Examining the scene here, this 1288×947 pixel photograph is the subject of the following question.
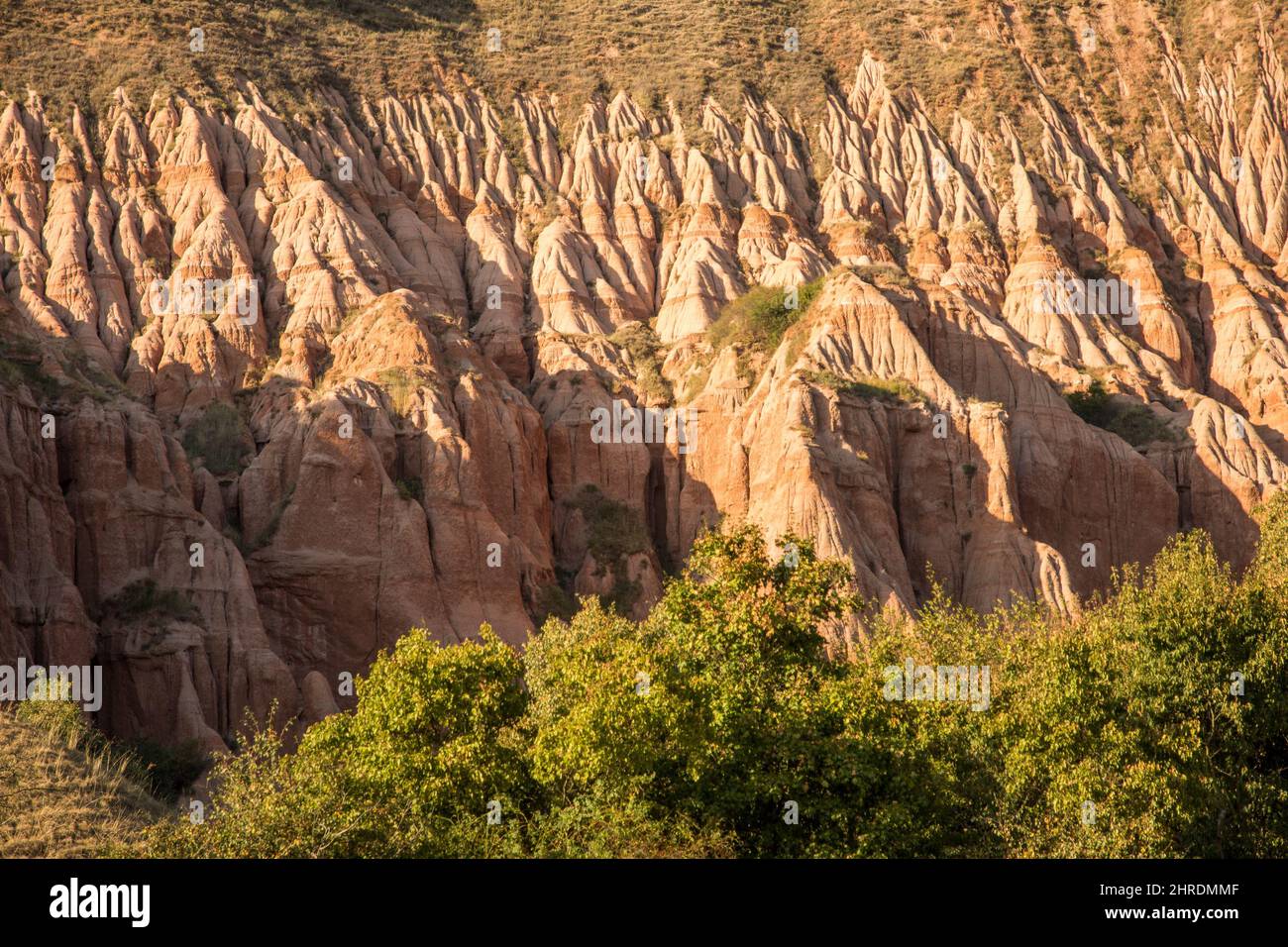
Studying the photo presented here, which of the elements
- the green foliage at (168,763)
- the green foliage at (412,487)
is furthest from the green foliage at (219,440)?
the green foliage at (168,763)

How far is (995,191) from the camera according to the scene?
97.1 meters

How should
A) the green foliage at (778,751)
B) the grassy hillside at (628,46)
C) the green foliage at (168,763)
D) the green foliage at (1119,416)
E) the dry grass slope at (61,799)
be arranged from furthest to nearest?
the grassy hillside at (628,46)
the green foliage at (1119,416)
the green foliage at (168,763)
the dry grass slope at (61,799)
the green foliage at (778,751)

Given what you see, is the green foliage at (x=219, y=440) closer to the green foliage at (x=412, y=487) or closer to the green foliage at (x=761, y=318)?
the green foliage at (x=412, y=487)

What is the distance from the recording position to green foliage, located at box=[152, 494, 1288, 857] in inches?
1177

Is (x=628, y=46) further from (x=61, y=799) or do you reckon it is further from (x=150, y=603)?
(x=61, y=799)

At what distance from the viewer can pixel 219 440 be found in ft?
213

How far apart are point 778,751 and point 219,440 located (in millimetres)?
39045

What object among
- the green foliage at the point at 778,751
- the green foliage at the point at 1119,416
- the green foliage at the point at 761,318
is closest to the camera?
the green foliage at the point at 778,751

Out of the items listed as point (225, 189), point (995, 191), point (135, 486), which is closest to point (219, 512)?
point (135, 486)

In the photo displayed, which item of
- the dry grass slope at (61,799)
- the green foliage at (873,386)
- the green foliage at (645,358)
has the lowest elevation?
the dry grass slope at (61,799)

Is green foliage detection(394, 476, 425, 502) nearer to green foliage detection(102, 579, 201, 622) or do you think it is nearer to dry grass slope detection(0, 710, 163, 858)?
green foliage detection(102, 579, 201, 622)

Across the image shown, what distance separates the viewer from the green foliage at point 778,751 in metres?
29.9

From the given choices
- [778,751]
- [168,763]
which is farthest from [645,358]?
[778,751]

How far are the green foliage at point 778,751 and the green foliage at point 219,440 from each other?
1126 inches
